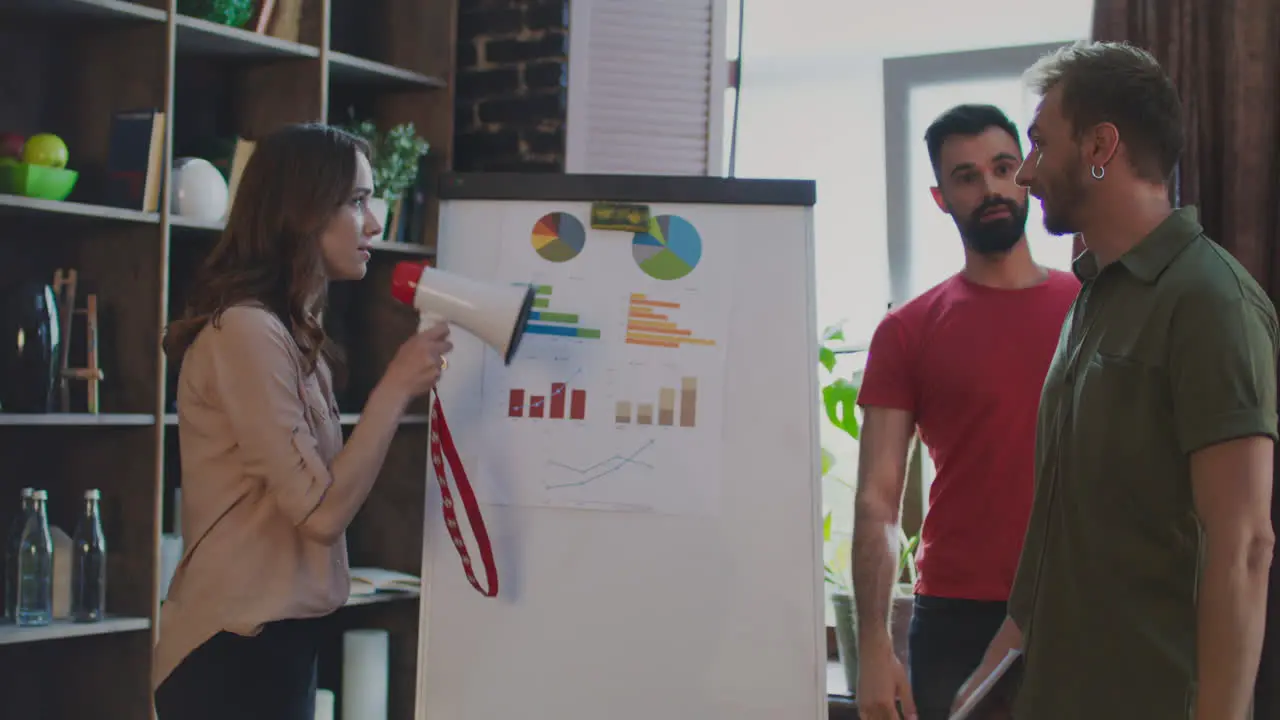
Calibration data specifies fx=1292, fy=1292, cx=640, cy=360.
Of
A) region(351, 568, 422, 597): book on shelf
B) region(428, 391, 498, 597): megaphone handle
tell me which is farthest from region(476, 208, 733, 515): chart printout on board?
region(351, 568, 422, 597): book on shelf

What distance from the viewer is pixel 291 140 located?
194cm

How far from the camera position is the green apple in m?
2.66

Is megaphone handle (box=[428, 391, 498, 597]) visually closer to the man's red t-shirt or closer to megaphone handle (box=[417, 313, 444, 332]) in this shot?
megaphone handle (box=[417, 313, 444, 332])

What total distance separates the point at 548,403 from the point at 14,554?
120 cm

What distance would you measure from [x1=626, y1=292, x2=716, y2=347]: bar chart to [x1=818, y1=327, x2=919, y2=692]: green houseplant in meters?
1.03

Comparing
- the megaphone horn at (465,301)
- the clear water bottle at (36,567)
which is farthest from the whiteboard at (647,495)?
the clear water bottle at (36,567)

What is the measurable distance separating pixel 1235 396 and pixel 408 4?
278 cm

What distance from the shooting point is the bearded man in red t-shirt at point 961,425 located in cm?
221

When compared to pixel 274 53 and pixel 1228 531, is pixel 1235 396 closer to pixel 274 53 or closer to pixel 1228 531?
pixel 1228 531

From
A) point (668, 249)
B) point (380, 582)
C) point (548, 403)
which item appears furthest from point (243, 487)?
point (380, 582)

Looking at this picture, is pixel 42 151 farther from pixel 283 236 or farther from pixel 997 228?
pixel 997 228

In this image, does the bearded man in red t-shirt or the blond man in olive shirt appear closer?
the blond man in olive shirt

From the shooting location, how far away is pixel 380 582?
3.33 metres

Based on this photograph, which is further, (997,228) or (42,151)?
(42,151)
